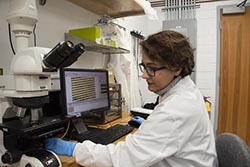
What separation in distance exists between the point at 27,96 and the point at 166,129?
1.96ft

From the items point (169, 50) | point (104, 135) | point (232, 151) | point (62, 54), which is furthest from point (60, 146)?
point (232, 151)

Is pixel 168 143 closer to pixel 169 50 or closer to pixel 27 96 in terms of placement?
pixel 169 50

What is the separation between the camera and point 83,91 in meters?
1.52

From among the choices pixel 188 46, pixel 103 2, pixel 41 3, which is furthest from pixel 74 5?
pixel 188 46

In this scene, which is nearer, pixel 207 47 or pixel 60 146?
pixel 60 146

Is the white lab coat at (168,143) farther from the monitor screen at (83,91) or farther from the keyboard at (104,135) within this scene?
the monitor screen at (83,91)

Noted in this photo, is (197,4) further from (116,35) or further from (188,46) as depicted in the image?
(188,46)

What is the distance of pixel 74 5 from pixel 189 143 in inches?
61.1

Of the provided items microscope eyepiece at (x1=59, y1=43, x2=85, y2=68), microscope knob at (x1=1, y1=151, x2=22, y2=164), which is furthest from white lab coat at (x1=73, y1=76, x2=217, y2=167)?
microscope eyepiece at (x1=59, y1=43, x2=85, y2=68)

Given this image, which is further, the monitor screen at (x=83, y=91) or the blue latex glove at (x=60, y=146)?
the monitor screen at (x=83, y=91)

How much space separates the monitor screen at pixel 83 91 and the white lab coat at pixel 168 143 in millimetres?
447

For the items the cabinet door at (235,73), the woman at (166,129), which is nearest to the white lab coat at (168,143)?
the woman at (166,129)

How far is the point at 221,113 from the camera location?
3.40 m

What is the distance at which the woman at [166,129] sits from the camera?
868 millimetres
